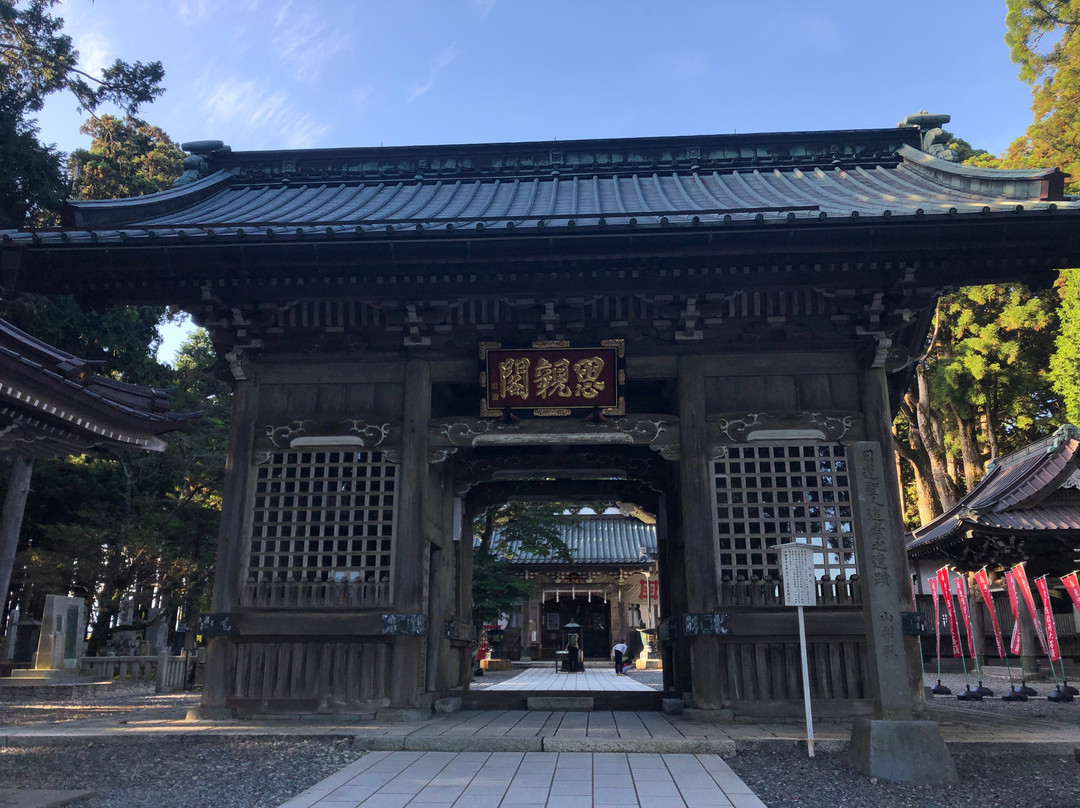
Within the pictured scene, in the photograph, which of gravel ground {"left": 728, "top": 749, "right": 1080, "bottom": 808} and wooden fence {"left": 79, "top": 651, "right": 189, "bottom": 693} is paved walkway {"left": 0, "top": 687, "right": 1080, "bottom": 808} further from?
wooden fence {"left": 79, "top": 651, "right": 189, "bottom": 693}

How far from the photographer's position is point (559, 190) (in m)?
12.5

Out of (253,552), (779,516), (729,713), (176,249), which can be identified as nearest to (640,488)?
(779,516)

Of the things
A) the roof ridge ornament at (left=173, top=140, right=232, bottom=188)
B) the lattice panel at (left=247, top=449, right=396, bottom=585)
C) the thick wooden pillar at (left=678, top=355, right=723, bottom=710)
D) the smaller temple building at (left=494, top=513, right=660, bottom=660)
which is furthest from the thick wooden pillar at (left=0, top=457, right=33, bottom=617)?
the smaller temple building at (left=494, top=513, right=660, bottom=660)

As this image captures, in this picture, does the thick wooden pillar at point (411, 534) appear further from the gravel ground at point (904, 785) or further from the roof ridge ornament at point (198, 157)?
the roof ridge ornament at point (198, 157)

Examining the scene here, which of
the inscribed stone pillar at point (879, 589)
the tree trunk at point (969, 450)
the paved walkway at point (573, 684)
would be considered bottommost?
the paved walkway at point (573, 684)

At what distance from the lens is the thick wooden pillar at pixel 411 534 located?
886 cm

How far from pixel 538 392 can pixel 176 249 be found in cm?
470

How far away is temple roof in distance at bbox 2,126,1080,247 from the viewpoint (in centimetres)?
857

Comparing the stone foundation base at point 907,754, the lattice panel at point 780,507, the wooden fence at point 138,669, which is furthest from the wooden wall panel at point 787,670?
the wooden fence at point 138,669

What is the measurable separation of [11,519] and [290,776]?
16817 mm

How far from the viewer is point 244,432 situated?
975 cm

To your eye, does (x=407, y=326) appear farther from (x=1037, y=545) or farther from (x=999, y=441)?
(x=999, y=441)

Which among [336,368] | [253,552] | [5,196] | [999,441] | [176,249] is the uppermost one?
[5,196]

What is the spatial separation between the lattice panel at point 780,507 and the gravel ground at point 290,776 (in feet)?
8.35
